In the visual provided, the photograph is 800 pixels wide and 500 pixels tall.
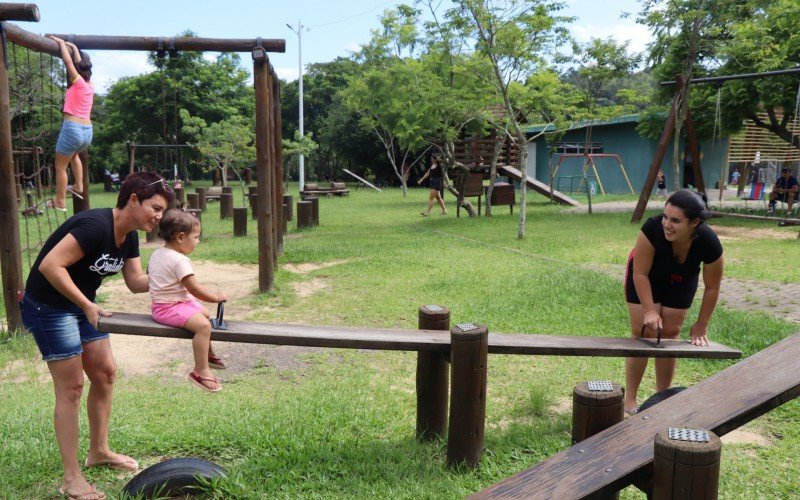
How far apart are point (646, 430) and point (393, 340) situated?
4.27ft

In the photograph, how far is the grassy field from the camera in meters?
3.29

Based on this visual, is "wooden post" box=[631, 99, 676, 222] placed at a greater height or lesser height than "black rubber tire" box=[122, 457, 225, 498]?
greater

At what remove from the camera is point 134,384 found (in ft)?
15.7

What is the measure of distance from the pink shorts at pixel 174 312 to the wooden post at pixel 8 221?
3365 millimetres

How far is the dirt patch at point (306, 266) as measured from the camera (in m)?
9.49

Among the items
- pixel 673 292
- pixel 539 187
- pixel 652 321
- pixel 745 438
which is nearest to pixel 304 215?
pixel 539 187

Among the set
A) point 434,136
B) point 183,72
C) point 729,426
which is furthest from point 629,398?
point 183,72

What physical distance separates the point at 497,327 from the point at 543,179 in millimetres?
26982

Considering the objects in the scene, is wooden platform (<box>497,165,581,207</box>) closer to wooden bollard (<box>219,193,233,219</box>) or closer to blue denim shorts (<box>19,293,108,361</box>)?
wooden bollard (<box>219,193,233,219</box>)

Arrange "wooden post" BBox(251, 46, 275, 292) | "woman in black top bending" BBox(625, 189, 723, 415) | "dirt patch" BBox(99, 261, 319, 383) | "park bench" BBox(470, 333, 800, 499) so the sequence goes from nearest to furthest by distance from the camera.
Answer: "park bench" BBox(470, 333, 800, 499), "woman in black top bending" BBox(625, 189, 723, 415), "dirt patch" BBox(99, 261, 319, 383), "wooden post" BBox(251, 46, 275, 292)

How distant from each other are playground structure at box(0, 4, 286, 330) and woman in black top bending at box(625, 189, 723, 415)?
491cm

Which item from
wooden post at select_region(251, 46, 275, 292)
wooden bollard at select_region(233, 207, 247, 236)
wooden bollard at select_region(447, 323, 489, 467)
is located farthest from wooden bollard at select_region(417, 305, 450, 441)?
wooden bollard at select_region(233, 207, 247, 236)

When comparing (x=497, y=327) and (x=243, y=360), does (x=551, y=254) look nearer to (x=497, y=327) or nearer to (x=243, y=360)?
(x=497, y=327)

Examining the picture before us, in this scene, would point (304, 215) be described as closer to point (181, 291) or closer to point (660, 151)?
point (660, 151)
